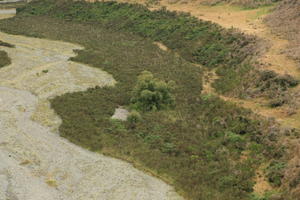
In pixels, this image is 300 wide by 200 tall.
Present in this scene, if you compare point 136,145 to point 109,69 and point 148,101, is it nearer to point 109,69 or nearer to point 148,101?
point 148,101

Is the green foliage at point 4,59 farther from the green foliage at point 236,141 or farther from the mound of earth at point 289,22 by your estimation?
the mound of earth at point 289,22

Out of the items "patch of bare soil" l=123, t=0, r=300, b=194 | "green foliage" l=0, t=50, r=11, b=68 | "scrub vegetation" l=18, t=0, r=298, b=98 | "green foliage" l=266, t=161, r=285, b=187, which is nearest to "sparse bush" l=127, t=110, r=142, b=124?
"patch of bare soil" l=123, t=0, r=300, b=194

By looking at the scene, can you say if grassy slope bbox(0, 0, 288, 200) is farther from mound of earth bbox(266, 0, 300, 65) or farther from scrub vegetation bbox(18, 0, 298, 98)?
mound of earth bbox(266, 0, 300, 65)

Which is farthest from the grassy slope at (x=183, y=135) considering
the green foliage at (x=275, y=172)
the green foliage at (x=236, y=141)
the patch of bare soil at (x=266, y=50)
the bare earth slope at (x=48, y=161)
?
the patch of bare soil at (x=266, y=50)

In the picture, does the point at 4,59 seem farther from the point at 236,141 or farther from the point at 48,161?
the point at 236,141

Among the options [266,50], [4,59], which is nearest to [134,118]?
[266,50]

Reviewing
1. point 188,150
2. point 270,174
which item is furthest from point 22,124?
point 270,174
